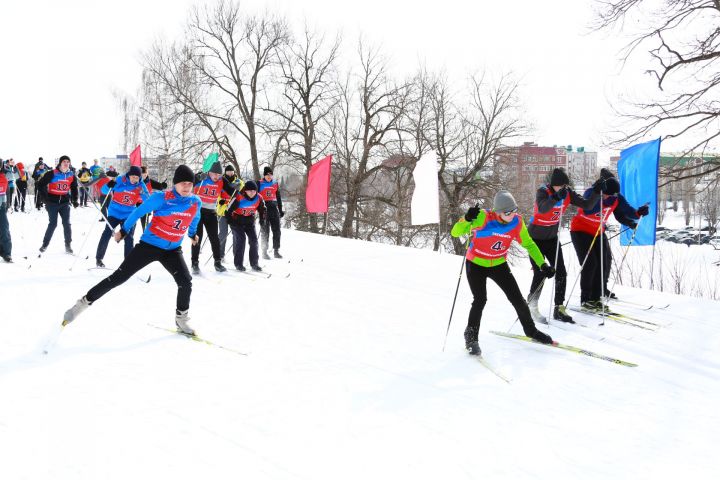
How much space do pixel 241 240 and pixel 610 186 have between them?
18.4 ft

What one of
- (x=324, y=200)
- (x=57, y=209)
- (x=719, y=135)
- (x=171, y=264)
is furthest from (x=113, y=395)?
(x=719, y=135)

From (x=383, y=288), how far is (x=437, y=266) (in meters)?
2.80

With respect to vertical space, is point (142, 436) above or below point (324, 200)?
below

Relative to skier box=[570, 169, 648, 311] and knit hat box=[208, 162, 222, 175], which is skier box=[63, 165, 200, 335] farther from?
skier box=[570, 169, 648, 311]

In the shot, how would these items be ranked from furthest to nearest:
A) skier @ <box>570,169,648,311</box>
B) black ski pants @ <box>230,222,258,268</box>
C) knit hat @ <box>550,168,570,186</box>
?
black ski pants @ <box>230,222,258,268</box>
skier @ <box>570,169,648,311</box>
knit hat @ <box>550,168,570,186</box>

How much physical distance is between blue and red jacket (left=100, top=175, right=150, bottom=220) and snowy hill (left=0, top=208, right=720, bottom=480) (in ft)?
4.64

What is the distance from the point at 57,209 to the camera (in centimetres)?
855

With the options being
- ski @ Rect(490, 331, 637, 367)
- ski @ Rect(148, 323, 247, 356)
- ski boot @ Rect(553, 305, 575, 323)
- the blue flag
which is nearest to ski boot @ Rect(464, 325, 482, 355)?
ski @ Rect(490, 331, 637, 367)

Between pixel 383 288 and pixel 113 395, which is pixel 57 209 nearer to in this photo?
pixel 383 288

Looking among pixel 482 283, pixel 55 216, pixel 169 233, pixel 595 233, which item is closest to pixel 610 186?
pixel 595 233

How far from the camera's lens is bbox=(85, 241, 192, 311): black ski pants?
433 centimetres

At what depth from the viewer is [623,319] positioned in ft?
20.4

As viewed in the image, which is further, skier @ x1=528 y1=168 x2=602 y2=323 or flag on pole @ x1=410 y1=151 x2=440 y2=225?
flag on pole @ x1=410 y1=151 x2=440 y2=225

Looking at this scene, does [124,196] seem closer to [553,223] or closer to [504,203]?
[504,203]
